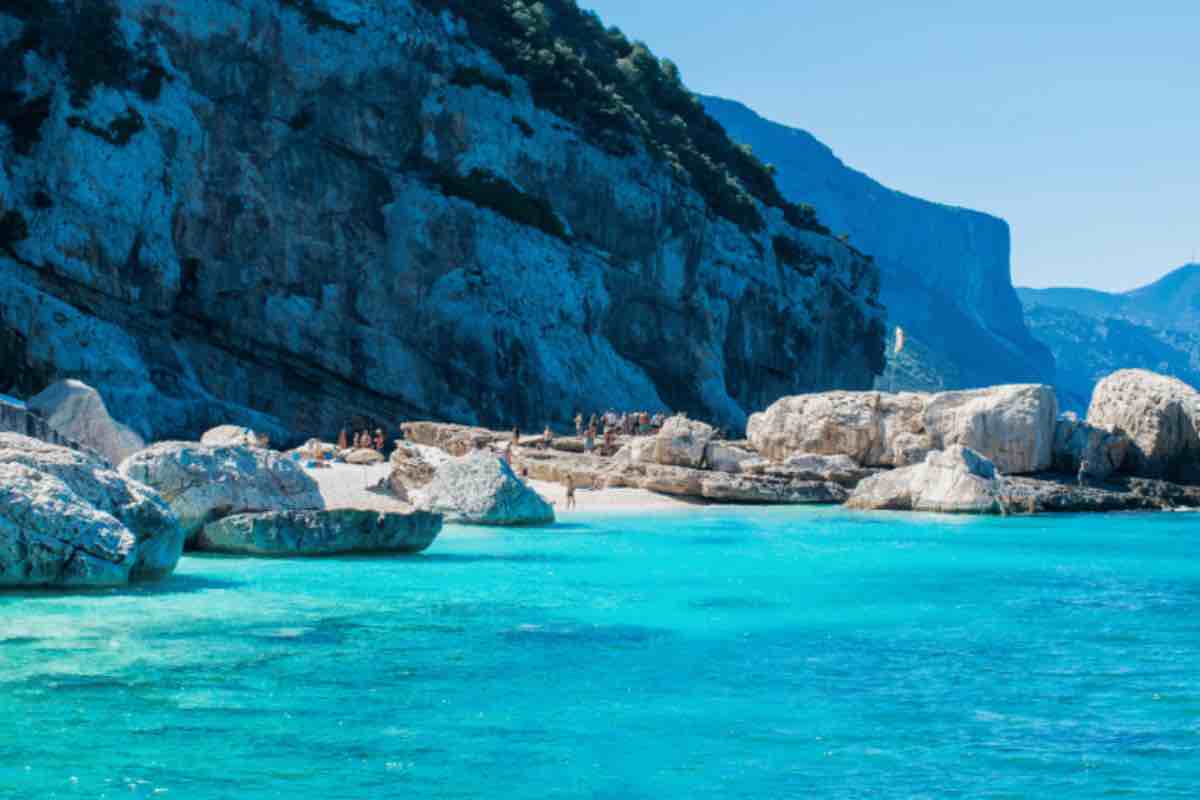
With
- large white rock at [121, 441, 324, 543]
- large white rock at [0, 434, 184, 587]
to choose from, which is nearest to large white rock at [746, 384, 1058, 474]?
large white rock at [121, 441, 324, 543]

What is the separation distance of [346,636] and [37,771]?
489 cm

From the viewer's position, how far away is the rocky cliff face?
4400 centimetres

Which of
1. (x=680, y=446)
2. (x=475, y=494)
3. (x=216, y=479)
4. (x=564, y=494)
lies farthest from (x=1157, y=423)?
(x=216, y=479)

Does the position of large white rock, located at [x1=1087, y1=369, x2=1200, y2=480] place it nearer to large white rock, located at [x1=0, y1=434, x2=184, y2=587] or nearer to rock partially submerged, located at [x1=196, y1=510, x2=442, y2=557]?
rock partially submerged, located at [x1=196, y1=510, x2=442, y2=557]

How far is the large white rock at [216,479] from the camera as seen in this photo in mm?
18078

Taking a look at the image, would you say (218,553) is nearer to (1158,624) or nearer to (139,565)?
(139,565)

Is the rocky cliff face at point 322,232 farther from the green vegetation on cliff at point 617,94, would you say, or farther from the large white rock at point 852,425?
the large white rock at point 852,425

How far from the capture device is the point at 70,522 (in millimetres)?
14336

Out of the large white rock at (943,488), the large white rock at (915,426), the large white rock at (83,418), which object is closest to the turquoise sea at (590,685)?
the large white rock at (83,418)

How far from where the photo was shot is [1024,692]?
37.0 feet

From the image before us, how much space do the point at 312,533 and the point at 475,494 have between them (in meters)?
7.01

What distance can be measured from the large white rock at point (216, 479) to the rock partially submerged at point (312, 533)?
13.3 inches

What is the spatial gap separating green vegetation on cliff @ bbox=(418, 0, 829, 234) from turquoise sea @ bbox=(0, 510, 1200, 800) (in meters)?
48.1

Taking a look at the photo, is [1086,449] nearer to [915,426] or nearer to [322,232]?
[915,426]
